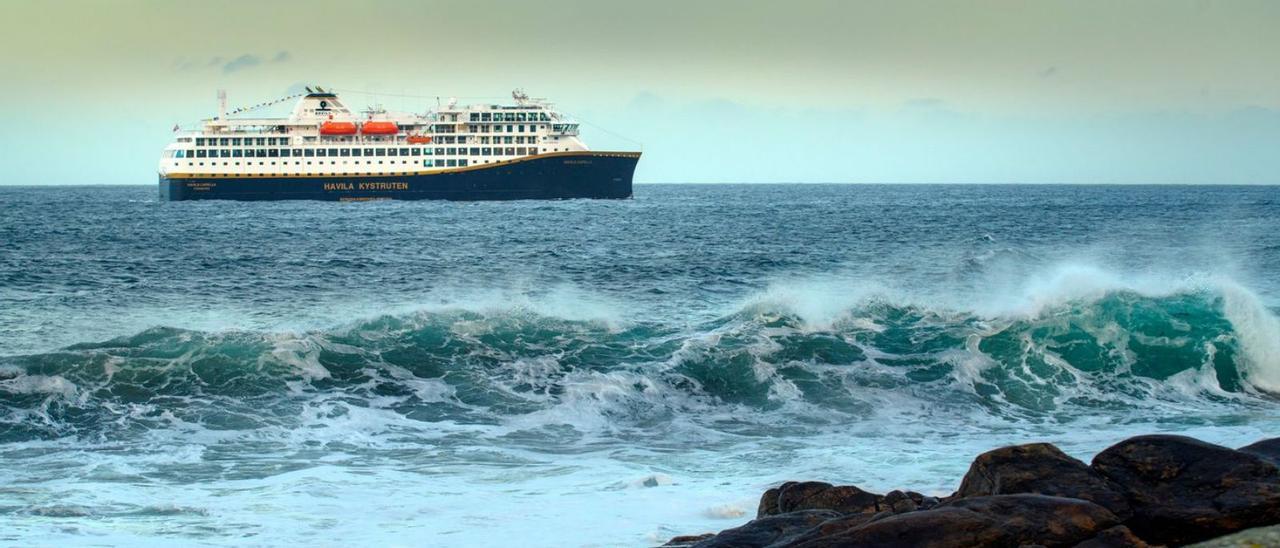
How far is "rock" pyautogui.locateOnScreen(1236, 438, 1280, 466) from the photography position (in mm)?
8227

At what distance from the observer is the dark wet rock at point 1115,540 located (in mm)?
6762

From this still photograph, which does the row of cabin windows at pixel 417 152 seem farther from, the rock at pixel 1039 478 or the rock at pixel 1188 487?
the rock at pixel 1188 487

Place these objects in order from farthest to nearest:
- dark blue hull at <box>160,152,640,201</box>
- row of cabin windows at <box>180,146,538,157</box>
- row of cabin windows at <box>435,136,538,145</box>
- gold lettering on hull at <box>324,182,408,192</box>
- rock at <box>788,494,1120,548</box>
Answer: row of cabin windows at <box>435,136,538,145</box>
row of cabin windows at <box>180,146,538,157</box>
gold lettering on hull at <box>324,182,408,192</box>
dark blue hull at <box>160,152,640,201</box>
rock at <box>788,494,1120,548</box>

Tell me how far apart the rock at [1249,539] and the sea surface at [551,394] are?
389 centimetres

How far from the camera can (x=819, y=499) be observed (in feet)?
28.3

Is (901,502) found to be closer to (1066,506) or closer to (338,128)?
(1066,506)

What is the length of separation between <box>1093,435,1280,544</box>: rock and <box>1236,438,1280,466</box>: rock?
452 mm

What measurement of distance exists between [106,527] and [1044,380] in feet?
43.5

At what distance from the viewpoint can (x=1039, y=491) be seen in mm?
7570

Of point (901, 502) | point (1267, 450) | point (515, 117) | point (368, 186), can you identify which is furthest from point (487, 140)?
point (1267, 450)

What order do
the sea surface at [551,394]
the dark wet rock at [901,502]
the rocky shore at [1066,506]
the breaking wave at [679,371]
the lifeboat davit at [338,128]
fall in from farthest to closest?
the lifeboat davit at [338,128] → the breaking wave at [679,371] → the sea surface at [551,394] → the dark wet rock at [901,502] → the rocky shore at [1066,506]

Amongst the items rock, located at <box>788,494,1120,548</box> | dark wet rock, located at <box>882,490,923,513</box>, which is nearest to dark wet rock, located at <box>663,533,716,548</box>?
rock, located at <box>788,494,1120,548</box>

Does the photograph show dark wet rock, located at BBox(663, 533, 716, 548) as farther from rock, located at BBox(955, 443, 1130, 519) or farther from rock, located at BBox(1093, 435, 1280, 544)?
rock, located at BBox(1093, 435, 1280, 544)

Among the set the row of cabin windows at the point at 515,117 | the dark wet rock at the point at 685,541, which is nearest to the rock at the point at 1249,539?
the dark wet rock at the point at 685,541
